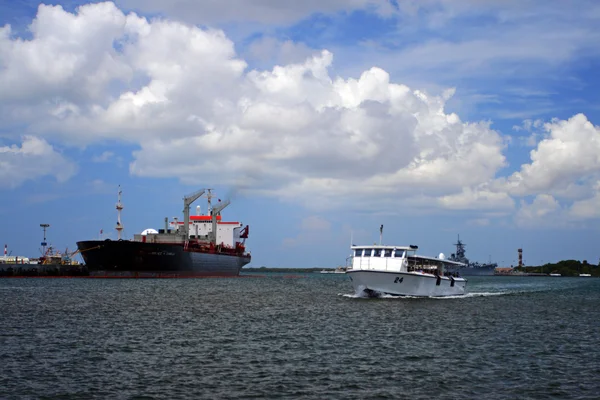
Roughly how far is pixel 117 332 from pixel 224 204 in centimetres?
11048

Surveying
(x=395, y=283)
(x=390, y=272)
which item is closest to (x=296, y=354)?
(x=390, y=272)

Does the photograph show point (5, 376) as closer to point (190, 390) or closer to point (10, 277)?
point (190, 390)

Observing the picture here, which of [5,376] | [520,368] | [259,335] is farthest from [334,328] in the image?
[5,376]

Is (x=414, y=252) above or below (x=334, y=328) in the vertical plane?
above

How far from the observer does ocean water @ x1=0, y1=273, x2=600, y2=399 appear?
21703 millimetres

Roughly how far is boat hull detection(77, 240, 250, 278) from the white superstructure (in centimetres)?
5485

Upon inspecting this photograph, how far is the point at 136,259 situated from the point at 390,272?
201 feet

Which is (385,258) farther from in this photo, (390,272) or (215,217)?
(215,217)

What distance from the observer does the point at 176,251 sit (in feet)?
357

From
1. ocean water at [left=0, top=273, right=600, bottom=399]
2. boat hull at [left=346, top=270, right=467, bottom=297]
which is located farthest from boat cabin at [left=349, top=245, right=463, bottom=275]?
ocean water at [left=0, top=273, right=600, bottom=399]

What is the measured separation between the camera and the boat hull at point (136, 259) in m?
102

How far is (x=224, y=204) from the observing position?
14562 centimetres

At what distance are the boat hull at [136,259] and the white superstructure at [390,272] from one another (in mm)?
54847

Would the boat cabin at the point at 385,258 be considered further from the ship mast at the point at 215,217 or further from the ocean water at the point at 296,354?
the ship mast at the point at 215,217
